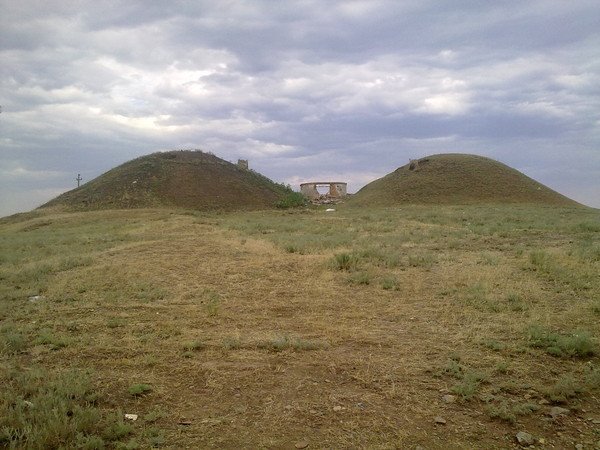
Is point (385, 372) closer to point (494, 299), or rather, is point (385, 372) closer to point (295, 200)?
point (494, 299)

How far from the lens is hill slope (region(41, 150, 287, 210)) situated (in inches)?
1513

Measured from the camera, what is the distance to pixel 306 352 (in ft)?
19.2

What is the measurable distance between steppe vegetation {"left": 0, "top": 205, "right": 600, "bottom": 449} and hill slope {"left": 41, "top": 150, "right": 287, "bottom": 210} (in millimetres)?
27661

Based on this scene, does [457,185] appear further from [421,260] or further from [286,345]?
[286,345]

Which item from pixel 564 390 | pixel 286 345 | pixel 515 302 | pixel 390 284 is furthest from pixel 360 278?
pixel 564 390

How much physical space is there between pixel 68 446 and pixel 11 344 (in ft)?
9.91

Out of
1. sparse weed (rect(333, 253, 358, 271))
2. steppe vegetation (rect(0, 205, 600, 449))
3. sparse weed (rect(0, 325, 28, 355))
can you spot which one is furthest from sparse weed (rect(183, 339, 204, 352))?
sparse weed (rect(333, 253, 358, 271))

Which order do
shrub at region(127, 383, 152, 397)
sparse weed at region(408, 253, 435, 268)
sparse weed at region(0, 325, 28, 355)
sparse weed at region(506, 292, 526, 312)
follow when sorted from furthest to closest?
sparse weed at region(408, 253, 435, 268)
sparse weed at region(506, 292, 526, 312)
sparse weed at region(0, 325, 28, 355)
shrub at region(127, 383, 152, 397)

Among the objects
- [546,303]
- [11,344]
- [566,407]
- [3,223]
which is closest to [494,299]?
[546,303]

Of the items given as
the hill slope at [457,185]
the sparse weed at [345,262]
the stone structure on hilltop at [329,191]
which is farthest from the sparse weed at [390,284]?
the stone structure on hilltop at [329,191]

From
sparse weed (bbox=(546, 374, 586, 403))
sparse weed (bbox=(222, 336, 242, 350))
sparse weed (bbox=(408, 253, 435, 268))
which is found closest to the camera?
sparse weed (bbox=(546, 374, 586, 403))

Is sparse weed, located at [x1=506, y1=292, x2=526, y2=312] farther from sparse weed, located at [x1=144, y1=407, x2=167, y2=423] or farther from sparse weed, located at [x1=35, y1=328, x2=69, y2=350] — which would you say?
sparse weed, located at [x1=35, y1=328, x2=69, y2=350]

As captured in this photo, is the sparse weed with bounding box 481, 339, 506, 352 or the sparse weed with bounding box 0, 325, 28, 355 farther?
the sparse weed with bounding box 0, 325, 28, 355

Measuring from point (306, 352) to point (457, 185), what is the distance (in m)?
41.9
